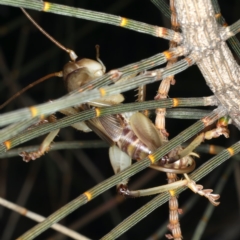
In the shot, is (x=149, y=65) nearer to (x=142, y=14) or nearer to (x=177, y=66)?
(x=177, y=66)

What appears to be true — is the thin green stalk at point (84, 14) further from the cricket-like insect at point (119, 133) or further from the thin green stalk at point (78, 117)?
the cricket-like insect at point (119, 133)

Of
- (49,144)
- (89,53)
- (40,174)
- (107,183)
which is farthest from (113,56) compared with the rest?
(107,183)

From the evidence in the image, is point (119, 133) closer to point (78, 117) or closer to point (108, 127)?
point (108, 127)

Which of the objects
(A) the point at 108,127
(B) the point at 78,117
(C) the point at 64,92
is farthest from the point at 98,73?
(C) the point at 64,92

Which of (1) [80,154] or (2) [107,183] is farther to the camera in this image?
(1) [80,154]

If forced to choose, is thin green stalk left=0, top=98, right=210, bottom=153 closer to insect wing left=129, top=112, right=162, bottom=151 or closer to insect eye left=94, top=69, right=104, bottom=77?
insect wing left=129, top=112, right=162, bottom=151

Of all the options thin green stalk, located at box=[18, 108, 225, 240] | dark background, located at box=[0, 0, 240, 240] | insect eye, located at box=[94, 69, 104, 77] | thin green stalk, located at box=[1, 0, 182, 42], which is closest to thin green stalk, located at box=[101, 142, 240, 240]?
thin green stalk, located at box=[18, 108, 225, 240]
